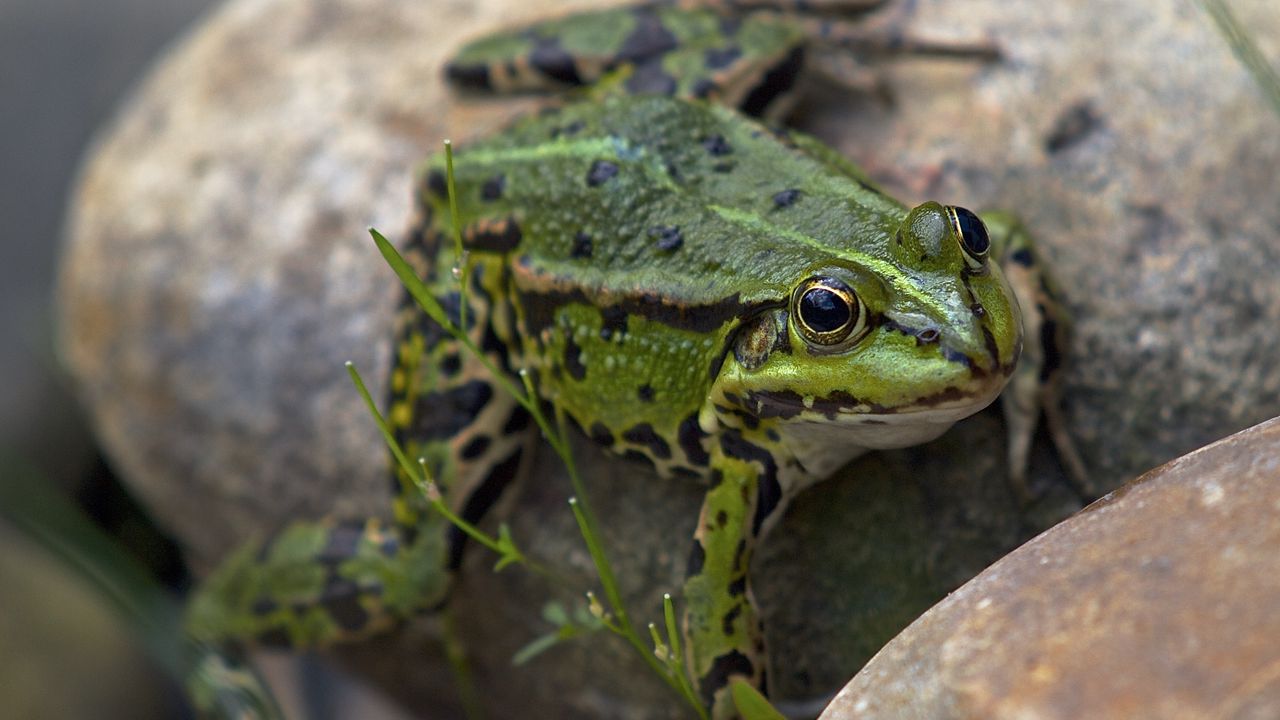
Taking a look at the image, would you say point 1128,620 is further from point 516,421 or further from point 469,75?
point 469,75

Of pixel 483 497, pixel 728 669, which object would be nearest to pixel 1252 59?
pixel 728 669

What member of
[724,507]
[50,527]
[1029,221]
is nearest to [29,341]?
[50,527]

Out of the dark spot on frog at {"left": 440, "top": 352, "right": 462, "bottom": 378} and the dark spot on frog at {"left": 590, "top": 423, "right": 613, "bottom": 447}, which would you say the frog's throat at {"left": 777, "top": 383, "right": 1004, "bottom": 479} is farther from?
the dark spot on frog at {"left": 440, "top": 352, "right": 462, "bottom": 378}

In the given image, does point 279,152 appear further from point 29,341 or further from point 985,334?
point 985,334

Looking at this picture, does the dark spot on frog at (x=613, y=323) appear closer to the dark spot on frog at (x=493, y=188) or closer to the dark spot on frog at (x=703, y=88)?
the dark spot on frog at (x=493, y=188)

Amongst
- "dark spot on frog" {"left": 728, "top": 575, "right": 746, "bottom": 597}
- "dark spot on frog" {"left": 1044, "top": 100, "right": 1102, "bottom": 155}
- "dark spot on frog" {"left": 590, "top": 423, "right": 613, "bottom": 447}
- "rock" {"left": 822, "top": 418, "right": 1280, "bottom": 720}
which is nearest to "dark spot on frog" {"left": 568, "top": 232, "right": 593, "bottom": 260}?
"dark spot on frog" {"left": 590, "top": 423, "right": 613, "bottom": 447}
